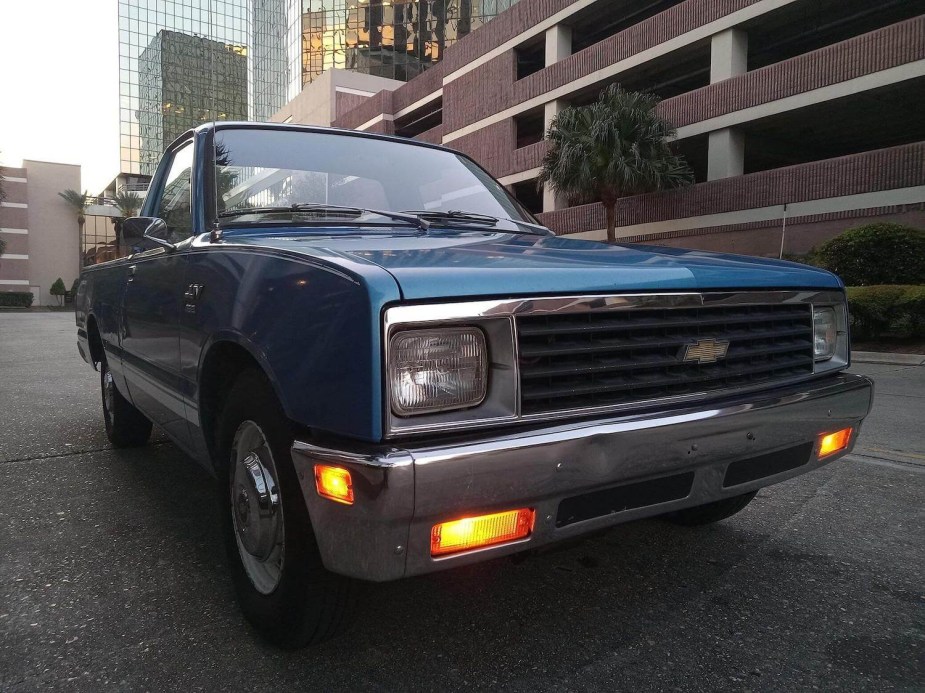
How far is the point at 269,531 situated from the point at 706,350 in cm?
131

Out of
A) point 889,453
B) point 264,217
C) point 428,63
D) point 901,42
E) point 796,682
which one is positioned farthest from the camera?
point 428,63

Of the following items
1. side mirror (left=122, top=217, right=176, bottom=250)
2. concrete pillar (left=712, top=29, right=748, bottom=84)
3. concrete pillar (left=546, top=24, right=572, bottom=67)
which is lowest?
side mirror (left=122, top=217, right=176, bottom=250)

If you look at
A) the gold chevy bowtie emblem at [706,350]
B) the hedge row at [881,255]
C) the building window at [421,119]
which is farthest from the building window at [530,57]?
the gold chevy bowtie emblem at [706,350]

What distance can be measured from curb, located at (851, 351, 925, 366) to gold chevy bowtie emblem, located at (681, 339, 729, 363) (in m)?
9.93

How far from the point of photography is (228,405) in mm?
1990

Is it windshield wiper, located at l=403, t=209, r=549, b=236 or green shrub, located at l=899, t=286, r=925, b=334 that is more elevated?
windshield wiper, located at l=403, t=209, r=549, b=236

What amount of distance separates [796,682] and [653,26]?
80.0ft

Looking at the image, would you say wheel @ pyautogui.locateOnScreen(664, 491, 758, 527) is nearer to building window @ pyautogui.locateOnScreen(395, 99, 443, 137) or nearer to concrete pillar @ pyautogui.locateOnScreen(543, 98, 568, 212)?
concrete pillar @ pyautogui.locateOnScreen(543, 98, 568, 212)

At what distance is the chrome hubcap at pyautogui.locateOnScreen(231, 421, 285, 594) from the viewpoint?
1819mm

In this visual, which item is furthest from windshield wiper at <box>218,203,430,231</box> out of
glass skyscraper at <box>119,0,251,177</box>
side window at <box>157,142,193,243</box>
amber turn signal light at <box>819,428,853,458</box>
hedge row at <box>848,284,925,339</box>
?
glass skyscraper at <box>119,0,251,177</box>

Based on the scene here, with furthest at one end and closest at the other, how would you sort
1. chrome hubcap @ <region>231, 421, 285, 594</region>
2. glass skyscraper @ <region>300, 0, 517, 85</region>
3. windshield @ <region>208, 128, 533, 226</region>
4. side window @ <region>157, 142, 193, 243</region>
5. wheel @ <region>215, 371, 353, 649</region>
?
glass skyscraper @ <region>300, 0, 517, 85</region> < side window @ <region>157, 142, 193, 243</region> < windshield @ <region>208, 128, 533, 226</region> < chrome hubcap @ <region>231, 421, 285, 594</region> < wheel @ <region>215, 371, 353, 649</region>

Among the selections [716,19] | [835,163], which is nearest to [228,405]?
[835,163]

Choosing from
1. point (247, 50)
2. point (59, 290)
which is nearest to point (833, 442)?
point (59, 290)

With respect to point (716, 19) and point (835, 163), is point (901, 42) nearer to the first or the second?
point (835, 163)
